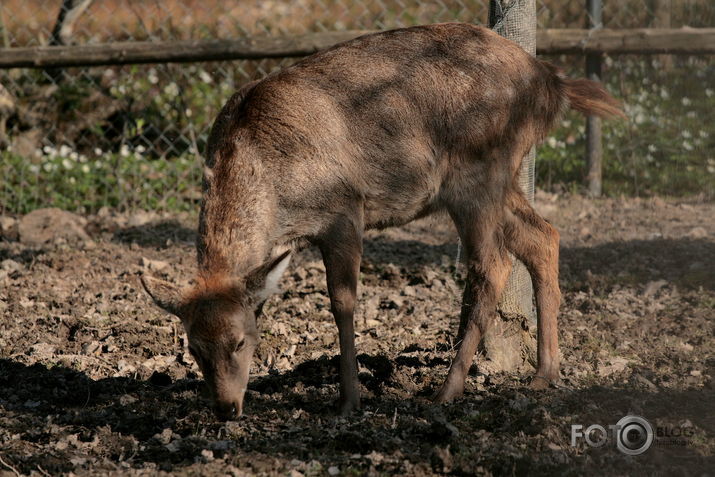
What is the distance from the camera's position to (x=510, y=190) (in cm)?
523

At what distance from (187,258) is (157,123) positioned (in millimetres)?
2927

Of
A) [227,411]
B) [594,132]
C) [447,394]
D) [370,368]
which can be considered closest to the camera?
[227,411]

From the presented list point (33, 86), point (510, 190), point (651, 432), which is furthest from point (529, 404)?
point (33, 86)

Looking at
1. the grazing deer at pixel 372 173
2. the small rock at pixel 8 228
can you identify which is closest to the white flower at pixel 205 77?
the small rock at pixel 8 228

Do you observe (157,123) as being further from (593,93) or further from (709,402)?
(709,402)

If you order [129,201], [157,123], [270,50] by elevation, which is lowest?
[129,201]

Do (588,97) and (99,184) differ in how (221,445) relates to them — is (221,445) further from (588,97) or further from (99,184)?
(99,184)

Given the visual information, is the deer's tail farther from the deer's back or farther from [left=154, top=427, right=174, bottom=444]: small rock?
[left=154, top=427, right=174, bottom=444]: small rock

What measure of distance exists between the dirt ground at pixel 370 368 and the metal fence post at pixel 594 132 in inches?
29.7

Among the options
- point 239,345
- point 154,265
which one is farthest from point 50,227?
point 239,345

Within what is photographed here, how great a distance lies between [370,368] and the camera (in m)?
5.15

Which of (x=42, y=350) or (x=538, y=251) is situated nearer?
(x=538, y=251)

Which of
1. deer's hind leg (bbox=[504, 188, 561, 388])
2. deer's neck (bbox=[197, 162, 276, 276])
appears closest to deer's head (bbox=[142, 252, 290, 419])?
deer's neck (bbox=[197, 162, 276, 276])

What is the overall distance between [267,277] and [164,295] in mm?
532
